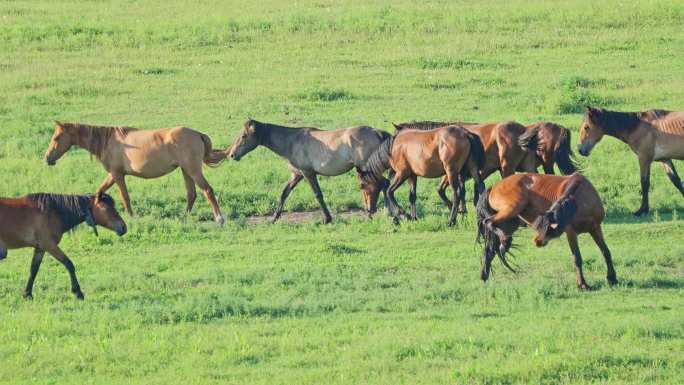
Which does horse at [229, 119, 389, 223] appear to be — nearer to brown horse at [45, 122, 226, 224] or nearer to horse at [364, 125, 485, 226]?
horse at [364, 125, 485, 226]

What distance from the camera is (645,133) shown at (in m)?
20.5

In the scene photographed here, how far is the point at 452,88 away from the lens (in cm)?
2867

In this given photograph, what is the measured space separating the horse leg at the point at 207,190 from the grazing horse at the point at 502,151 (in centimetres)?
307

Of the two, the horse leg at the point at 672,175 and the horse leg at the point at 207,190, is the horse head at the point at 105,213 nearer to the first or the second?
the horse leg at the point at 207,190

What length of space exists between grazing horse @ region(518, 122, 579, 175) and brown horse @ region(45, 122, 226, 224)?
14.8 feet

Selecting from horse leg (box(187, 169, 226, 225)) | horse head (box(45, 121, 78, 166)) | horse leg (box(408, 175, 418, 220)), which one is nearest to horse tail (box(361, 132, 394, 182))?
horse leg (box(408, 175, 418, 220))

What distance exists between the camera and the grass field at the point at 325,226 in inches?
516

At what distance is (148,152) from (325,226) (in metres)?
2.96

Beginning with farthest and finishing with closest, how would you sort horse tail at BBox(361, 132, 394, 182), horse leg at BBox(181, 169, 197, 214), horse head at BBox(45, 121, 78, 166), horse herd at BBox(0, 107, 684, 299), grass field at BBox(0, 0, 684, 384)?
horse head at BBox(45, 121, 78, 166) → horse leg at BBox(181, 169, 197, 214) → horse tail at BBox(361, 132, 394, 182) → horse herd at BBox(0, 107, 684, 299) → grass field at BBox(0, 0, 684, 384)

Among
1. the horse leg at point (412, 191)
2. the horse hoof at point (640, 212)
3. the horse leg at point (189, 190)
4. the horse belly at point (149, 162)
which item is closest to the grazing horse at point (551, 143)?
the horse hoof at point (640, 212)

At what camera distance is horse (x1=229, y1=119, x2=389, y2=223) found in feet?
67.6

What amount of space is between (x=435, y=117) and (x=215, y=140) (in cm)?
408

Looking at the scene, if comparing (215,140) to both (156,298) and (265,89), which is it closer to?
(265,89)

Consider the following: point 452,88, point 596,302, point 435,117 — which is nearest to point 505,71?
point 452,88
